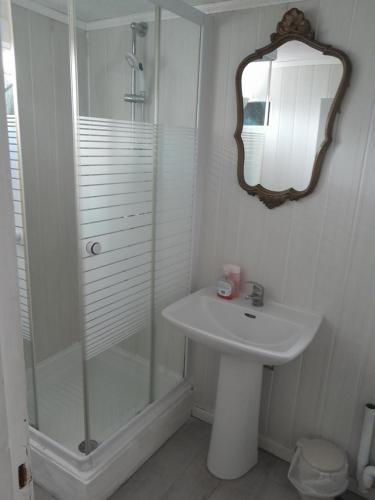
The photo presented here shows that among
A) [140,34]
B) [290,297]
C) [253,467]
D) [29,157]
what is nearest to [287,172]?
[290,297]

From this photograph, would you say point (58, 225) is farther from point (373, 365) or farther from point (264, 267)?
point (373, 365)

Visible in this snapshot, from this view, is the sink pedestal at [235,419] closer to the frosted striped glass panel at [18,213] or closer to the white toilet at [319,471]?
the white toilet at [319,471]

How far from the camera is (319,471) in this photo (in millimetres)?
1884

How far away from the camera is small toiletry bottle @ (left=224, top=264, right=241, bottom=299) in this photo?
7.22 ft

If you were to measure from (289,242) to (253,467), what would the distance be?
1279 mm

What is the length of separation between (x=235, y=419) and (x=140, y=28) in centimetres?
197

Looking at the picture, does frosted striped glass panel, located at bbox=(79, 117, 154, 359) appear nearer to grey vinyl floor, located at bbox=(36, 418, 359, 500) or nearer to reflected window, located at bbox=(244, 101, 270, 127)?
reflected window, located at bbox=(244, 101, 270, 127)

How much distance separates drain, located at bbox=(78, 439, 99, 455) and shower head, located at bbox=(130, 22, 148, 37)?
1950mm

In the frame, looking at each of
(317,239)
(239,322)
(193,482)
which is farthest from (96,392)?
(317,239)

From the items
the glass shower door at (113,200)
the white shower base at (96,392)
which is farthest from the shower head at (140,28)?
the white shower base at (96,392)

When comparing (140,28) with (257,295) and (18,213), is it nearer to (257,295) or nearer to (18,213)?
(18,213)

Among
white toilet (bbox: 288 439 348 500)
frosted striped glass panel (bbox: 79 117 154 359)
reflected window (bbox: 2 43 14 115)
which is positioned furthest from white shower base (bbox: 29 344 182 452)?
reflected window (bbox: 2 43 14 115)

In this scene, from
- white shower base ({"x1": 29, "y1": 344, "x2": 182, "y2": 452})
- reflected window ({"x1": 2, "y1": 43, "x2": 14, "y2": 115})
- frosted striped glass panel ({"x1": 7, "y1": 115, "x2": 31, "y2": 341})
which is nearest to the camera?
reflected window ({"x1": 2, "y1": 43, "x2": 14, "y2": 115})

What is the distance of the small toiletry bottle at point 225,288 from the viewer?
2.17 m
